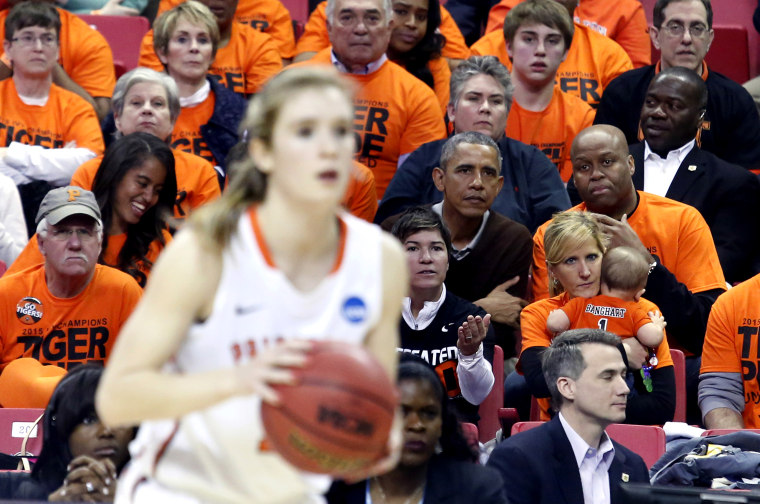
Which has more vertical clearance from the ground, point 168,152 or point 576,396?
point 168,152

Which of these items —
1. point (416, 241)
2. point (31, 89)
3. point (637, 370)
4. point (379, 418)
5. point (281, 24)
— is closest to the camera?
point (379, 418)

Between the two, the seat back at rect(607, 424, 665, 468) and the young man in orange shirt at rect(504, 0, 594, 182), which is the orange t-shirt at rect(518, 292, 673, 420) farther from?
the young man in orange shirt at rect(504, 0, 594, 182)

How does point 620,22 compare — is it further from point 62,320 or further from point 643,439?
point 62,320

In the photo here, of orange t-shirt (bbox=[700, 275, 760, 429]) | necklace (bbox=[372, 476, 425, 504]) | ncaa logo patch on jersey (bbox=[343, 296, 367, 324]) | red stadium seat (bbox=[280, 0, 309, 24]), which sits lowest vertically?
necklace (bbox=[372, 476, 425, 504])

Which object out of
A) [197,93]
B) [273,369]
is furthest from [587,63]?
[273,369]

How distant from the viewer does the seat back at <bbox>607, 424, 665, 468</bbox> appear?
4.44 metres

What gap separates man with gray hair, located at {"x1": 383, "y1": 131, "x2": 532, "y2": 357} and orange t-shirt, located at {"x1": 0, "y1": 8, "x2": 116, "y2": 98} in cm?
241

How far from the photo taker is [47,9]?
257 inches

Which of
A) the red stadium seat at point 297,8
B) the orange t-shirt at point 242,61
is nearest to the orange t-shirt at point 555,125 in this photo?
the orange t-shirt at point 242,61

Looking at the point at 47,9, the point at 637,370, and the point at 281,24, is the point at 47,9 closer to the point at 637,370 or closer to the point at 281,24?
the point at 281,24

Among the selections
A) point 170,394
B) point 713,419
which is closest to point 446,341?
point 713,419

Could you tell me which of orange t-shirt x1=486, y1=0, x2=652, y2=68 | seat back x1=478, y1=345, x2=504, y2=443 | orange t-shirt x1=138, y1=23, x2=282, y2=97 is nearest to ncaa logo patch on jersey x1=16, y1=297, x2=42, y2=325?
seat back x1=478, y1=345, x2=504, y2=443

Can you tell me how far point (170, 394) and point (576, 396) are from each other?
2.46 meters

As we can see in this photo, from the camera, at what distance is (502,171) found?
19.8ft
